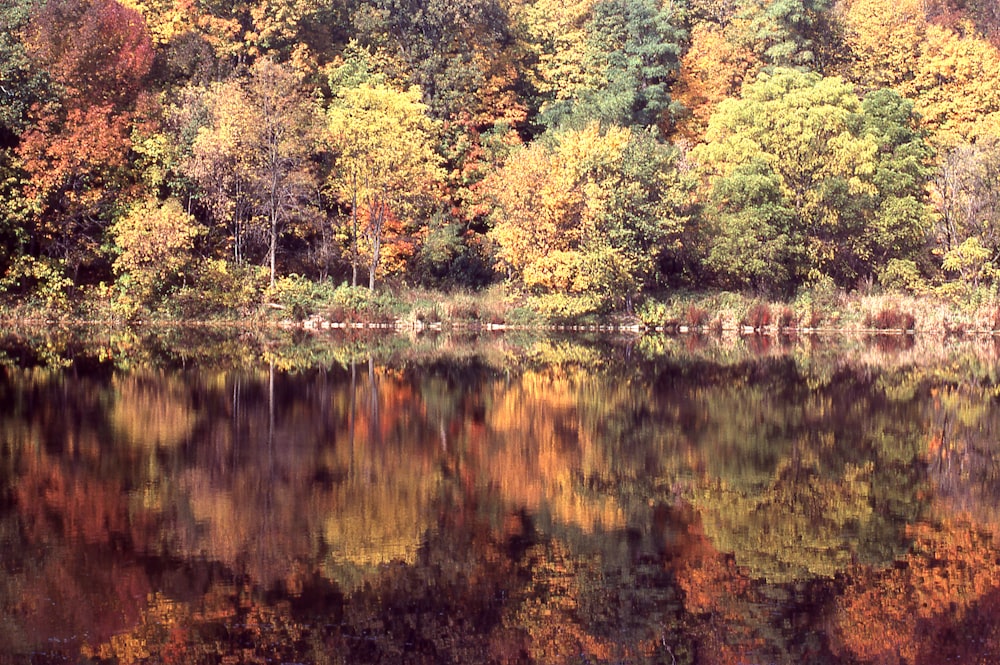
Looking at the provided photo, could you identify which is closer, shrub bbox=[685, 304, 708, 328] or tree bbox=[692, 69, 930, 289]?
shrub bbox=[685, 304, 708, 328]

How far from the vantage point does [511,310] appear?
51000 millimetres

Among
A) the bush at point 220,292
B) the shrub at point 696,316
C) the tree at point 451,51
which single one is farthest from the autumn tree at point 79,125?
the shrub at point 696,316

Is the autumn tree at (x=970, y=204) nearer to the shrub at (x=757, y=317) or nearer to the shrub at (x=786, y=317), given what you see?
the shrub at (x=786, y=317)

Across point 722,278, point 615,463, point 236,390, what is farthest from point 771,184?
point 615,463

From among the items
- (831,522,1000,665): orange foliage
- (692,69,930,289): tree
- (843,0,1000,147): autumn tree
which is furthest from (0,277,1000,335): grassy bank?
(831,522,1000,665): orange foliage

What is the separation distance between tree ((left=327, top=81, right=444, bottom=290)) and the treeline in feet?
0.42

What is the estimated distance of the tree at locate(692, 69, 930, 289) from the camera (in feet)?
167

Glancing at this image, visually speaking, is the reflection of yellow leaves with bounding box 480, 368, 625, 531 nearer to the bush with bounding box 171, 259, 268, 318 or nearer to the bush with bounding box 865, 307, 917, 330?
the bush with bounding box 171, 259, 268, 318

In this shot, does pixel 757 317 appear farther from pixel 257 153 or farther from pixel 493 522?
pixel 493 522

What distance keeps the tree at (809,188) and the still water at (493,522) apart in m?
24.2

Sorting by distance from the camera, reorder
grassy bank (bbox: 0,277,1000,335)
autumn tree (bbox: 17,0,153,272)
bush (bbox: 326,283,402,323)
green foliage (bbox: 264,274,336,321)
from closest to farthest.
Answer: autumn tree (bbox: 17,0,153,272) < grassy bank (bbox: 0,277,1000,335) < green foliage (bbox: 264,274,336,321) < bush (bbox: 326,283,402,323)

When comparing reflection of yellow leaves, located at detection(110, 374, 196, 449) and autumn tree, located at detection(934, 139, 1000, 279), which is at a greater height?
autumn tree, located at detection(934, 139, 1000, 279)

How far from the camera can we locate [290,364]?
31312mm

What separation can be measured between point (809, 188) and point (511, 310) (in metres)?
13.8
